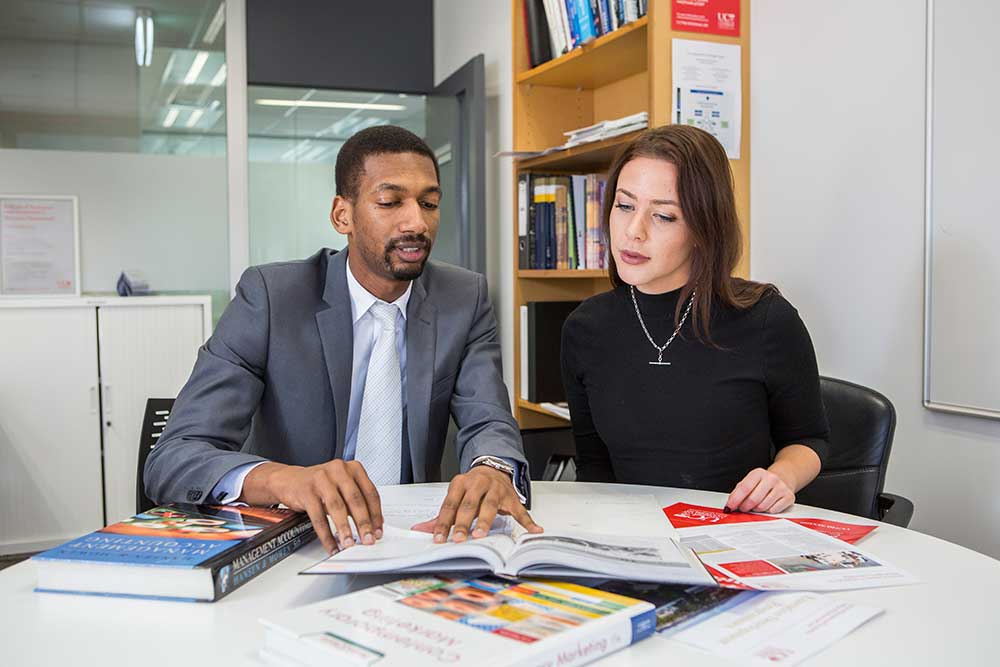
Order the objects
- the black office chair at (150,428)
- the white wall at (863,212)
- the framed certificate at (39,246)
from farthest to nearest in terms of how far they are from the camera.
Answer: the framed certificate at (39,246) < the black office chair at (150,428) < the white wall at (863,212)

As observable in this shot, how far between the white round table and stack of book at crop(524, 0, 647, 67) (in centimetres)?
195

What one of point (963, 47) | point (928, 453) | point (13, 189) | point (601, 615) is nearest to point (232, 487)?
point (601, 615)

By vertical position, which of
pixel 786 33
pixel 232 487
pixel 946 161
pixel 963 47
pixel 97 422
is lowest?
pixel 97 422

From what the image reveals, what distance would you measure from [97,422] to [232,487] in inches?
106

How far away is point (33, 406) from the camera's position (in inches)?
146

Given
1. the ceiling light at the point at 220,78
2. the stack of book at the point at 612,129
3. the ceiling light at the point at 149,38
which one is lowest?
the stack of book at the point at 612,129

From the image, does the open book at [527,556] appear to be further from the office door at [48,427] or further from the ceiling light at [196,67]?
the ceiling light at [196,67]

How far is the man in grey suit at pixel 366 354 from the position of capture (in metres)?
1.73

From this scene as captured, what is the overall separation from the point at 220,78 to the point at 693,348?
327cm

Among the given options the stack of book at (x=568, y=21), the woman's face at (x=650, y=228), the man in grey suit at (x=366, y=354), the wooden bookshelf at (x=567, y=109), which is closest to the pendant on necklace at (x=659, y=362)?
the woman's face at (x=650, y=228)

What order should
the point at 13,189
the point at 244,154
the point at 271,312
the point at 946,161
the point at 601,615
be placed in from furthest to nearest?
the point at 244,154
the point at 13,189
the point at 946,161
the point at 271,312
the point at 601,615

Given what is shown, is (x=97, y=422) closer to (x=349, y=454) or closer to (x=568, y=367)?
(x=349, y=454)

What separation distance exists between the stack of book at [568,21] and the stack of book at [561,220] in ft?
1.46

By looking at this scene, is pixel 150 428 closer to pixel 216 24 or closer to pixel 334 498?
pixel 334 498
